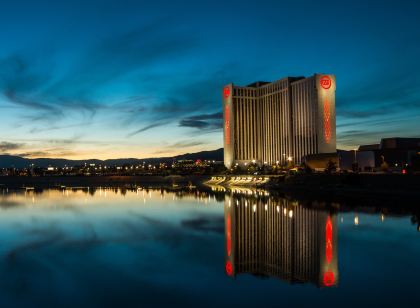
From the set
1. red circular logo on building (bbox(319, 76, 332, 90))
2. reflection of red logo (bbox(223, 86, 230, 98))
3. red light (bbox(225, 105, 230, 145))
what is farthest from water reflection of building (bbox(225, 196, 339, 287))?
reflection of red logo (bbox(223, 86, 230, 98))

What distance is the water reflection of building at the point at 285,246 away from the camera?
17031 millimetres

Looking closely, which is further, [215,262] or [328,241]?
[328,241]

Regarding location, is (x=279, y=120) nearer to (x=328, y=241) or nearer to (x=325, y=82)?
(x=325, y=82)

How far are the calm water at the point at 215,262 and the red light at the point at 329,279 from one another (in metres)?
0.04

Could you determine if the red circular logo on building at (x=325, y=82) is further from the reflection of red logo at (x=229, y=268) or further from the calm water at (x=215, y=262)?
the reflection of red logo at (x=229, y=268)

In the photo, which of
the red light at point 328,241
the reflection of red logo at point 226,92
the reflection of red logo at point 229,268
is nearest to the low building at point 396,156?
the red light at point 328,241

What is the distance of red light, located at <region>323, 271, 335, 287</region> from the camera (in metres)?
15.1

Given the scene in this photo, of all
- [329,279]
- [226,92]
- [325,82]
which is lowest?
[329,279]

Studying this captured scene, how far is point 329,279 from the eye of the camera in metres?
15.7

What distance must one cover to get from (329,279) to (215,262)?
499 centimetres

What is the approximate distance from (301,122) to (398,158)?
170ft

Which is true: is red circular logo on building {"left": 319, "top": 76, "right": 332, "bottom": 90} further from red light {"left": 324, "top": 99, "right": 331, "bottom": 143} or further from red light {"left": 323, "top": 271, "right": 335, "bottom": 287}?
red light {"left": 323, "top": 271, "right": 335, "bottom": 287}

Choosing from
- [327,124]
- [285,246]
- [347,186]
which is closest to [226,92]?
[327,124]

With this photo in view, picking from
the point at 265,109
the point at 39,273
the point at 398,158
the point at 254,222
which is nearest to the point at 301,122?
the point at 265,109
